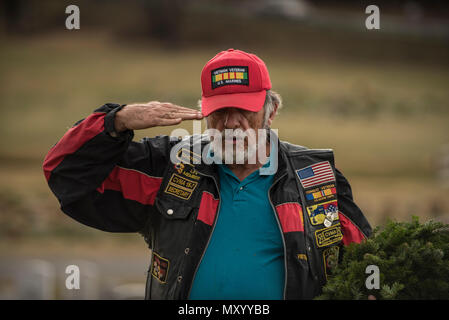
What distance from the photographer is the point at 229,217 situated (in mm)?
3090

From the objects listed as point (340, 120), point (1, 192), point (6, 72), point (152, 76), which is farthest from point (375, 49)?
point (1, 192)

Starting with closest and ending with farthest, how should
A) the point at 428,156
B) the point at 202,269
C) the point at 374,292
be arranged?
the point at 374,292 < the point at 202,269 < the point at 428,156

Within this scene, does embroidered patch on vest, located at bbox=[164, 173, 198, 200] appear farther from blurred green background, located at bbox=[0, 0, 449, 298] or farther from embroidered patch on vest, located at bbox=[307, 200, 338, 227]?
blurred green background, located at bbox=[0, 0, 449, 298]

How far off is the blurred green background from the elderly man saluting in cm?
656

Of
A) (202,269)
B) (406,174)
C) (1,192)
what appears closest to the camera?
(202,269)

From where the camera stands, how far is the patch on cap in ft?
10.5

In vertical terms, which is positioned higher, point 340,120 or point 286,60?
point 286,60

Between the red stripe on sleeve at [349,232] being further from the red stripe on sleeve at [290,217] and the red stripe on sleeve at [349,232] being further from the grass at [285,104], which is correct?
the grass at [285,104]

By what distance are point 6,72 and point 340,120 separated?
14.8 meters

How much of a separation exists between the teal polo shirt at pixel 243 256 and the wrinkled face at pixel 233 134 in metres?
0.24

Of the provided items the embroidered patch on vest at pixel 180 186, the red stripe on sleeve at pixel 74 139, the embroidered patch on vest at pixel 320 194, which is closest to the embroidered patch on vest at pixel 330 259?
the embroidered patch on vest at pixel 320 194

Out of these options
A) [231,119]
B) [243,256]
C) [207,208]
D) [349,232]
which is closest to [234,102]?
[231,119]

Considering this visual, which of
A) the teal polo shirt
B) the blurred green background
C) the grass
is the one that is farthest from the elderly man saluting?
the grass
